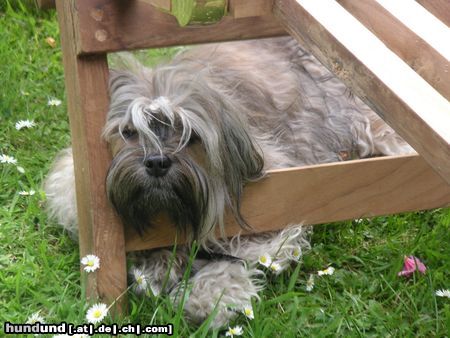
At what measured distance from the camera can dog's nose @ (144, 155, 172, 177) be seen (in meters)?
2.74

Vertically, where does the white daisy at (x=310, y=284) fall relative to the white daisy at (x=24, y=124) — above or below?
above

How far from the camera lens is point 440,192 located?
3227 mm

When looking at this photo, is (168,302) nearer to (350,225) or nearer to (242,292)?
(242,292)

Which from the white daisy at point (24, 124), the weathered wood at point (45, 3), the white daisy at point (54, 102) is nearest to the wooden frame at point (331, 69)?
the weathered wood at point (45, 3)

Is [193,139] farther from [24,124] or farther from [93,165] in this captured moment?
[24,124]

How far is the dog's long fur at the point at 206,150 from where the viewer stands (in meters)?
2.79

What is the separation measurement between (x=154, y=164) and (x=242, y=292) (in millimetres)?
613

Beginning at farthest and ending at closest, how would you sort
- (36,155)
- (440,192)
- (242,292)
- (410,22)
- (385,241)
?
(36,155)
(385,241)
(440,192)
(242,292)
(410,22)

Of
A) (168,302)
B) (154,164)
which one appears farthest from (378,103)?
(168,302)

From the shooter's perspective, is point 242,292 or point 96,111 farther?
point 242,292

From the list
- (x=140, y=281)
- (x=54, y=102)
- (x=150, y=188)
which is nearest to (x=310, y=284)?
(x=140, y=281)

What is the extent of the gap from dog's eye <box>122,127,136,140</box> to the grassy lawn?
1.87ft

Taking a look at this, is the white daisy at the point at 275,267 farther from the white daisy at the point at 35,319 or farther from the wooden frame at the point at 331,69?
the white daisy at the point at 35,319

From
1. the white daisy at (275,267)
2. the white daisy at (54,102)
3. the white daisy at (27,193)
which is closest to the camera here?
the white daisy at (275,267)
